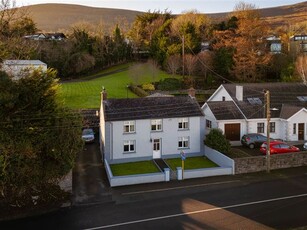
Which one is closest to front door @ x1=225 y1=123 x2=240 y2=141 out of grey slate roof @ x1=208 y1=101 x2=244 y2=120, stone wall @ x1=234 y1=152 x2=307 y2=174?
grey slate roof @ x1=208 y1=101 x2=244 y2=120

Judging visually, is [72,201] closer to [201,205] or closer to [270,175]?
[201,205]

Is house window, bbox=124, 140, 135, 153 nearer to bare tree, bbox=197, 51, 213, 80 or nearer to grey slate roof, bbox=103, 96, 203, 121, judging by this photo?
grey slate roof, bbox=103, 96, 203, 121

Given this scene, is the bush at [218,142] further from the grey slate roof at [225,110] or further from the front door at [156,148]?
the grey slate roof at [225,110]

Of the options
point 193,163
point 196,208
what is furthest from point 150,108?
point 196,208

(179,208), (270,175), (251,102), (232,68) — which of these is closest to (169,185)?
(179,208)

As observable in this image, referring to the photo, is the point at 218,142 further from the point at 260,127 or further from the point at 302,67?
the point at 302,67

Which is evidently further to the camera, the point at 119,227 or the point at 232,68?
the point at 232,68

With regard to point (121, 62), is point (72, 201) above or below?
below
